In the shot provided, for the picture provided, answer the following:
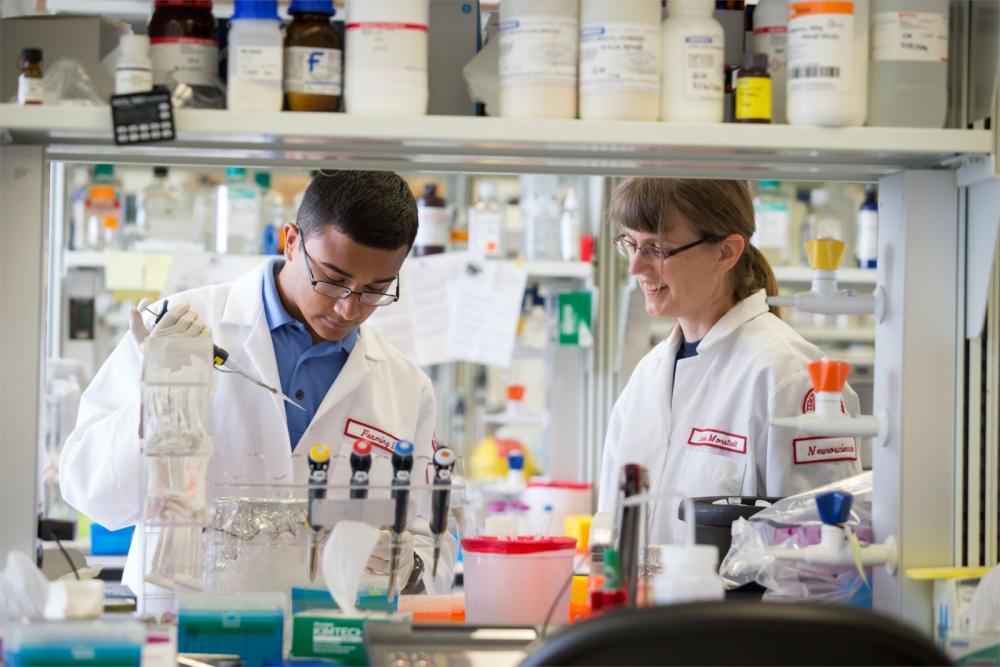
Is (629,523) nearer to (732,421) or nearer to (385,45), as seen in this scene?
(385,45)

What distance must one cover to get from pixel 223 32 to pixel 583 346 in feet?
8.20

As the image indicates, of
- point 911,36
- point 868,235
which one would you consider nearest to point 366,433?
point 911,36

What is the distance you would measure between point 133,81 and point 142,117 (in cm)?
5

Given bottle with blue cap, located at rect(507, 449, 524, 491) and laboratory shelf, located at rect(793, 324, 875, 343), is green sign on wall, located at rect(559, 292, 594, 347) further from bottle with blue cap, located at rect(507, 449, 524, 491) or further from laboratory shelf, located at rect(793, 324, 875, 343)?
laboratory shelf, located at rect(793, 324, 875, 343)

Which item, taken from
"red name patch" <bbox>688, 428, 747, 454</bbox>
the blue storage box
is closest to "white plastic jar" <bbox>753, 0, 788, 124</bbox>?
"red name patch" <bbox>688, 428, 747, 454</bbox>

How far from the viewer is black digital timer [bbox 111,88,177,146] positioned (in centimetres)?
141

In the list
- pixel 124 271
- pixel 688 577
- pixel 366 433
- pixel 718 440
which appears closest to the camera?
pixel 688 577

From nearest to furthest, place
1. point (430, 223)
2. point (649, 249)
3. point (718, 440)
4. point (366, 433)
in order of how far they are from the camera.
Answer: point (366, 433) → point (718, 440) → point (649, 249) → point (430, 223)

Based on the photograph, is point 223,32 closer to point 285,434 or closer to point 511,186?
point 285,434

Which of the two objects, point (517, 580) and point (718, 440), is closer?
point (517, 580)

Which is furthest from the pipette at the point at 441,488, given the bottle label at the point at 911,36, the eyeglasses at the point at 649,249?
the eyeglasses at the point at 649,249

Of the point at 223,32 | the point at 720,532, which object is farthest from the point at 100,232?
the point at 720,532

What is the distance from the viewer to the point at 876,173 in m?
1.66

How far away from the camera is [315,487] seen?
5.15 feet
